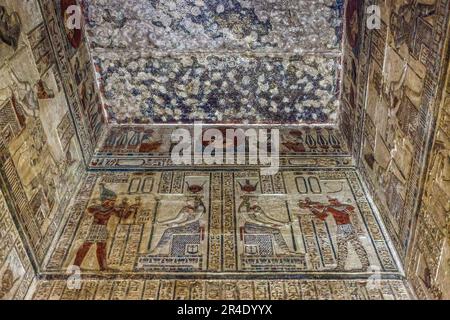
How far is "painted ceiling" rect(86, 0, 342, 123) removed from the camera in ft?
15.5

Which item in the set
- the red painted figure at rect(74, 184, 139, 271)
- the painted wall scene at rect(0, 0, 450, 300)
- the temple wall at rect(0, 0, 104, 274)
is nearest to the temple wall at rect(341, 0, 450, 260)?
the painted wall scene at rect(0, 0, 450, 300)

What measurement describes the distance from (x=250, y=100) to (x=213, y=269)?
7.08 ft

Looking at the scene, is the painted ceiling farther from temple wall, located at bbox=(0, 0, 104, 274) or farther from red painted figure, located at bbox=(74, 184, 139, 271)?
red painted figure, located at bbox=(74, 184, 139, 271)

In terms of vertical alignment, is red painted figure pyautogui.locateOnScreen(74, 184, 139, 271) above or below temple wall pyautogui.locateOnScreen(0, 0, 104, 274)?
below

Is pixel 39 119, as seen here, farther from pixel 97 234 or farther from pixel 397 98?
pixel 397 98

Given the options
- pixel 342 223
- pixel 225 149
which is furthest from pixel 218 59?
pixel 342 223

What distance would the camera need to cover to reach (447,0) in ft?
8.73

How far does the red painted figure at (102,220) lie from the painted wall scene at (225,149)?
14mm

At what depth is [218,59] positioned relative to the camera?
4.93m

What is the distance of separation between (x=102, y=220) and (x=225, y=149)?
1.45 metres

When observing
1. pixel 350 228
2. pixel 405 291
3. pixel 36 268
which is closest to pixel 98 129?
pixel 36 268

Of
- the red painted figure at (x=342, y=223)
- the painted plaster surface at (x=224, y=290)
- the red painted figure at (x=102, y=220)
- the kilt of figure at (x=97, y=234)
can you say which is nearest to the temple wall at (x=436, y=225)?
the painted plaster surface at (x=224, y=290)

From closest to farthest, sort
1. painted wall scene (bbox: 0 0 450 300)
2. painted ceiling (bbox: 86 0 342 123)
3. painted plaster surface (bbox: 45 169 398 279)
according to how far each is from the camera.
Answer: painted wall scene (bbox: 0 0 450 300) < painted plaster surface (bbox: 45 169 398 279) < painted ceiling (bbox: 86 0 342 123)

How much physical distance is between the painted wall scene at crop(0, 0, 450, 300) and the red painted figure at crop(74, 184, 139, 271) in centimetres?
1
